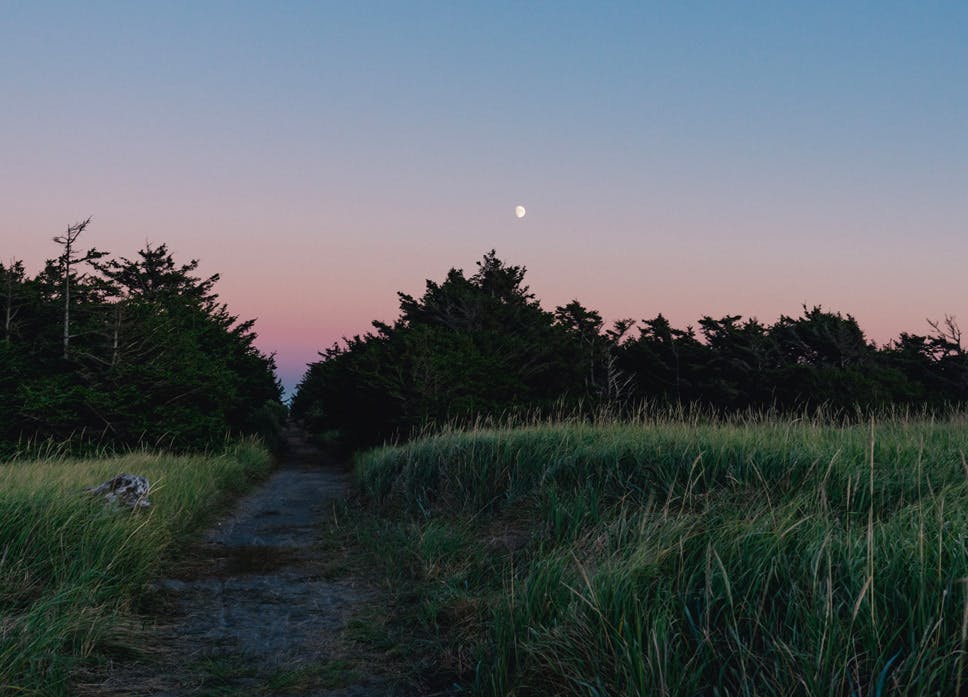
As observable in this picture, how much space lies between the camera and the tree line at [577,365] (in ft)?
74.8

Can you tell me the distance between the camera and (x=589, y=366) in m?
30.8

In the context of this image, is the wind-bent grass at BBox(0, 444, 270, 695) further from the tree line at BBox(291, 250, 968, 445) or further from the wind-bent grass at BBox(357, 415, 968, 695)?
the tree line at BBox(291, 250, 968, 445)

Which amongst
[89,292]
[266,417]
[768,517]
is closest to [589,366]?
[266,417]

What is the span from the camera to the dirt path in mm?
4086

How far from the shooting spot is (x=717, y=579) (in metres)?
3.50

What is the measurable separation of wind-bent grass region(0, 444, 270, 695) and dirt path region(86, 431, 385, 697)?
13.5 inches

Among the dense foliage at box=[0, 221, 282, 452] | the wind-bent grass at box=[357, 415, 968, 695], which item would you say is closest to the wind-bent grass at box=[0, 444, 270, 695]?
the wind-bent grass at box=[357, 415, 968, 695]

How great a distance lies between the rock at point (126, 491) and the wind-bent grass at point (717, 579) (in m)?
3.19

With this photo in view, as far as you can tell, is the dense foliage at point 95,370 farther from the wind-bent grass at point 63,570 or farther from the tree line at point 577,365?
the wind-bent grass at point 63,570

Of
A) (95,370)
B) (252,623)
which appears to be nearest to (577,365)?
(95,370)

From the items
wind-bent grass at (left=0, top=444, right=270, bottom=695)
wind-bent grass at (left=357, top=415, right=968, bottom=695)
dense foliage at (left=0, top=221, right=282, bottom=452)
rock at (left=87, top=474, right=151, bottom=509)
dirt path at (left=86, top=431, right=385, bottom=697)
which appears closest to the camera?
wind-bent grass at (left=357, top=415, right=968, bottom=695)

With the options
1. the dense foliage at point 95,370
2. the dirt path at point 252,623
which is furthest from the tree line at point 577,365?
the dirt path at point 252,623

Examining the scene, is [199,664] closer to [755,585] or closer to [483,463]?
[755,585]

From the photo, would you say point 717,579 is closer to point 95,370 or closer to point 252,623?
point 252,623
